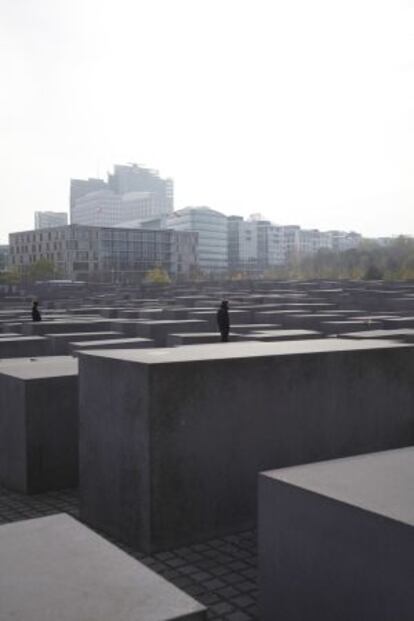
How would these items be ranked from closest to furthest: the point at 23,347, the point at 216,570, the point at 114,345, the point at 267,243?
the point at 216,570
the point at 114,345
the point at 23,347
the point at 267,243

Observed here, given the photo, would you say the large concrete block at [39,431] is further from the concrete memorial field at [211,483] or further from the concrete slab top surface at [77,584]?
the concrete slab top surface at [77,584]

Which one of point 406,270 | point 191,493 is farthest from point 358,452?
point 406,270

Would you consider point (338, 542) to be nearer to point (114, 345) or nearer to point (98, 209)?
point (114, 345)

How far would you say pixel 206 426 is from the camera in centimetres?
577

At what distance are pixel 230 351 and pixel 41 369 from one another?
253cm

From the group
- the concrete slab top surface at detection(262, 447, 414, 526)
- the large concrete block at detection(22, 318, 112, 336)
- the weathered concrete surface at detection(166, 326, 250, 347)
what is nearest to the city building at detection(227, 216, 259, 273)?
the large concrete block at detection(22, 318, 112, 336)

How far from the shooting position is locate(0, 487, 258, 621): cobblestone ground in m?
4.49

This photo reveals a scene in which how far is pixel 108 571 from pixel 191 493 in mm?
2751

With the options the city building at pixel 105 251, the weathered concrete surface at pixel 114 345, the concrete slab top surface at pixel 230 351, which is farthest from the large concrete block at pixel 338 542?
the city building at pixel 105 251

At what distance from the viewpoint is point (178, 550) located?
5.54 metres

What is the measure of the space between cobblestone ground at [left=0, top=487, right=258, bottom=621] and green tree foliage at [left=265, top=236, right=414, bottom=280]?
6159 centimetres

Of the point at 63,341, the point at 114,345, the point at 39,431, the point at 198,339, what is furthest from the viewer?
the point at 63,341

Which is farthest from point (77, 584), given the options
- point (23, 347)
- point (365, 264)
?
point (365, 264)

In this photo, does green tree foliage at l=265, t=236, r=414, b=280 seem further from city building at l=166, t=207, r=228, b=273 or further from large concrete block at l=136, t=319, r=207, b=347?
large concrete block at l=136, t=319, r=207, b=347
